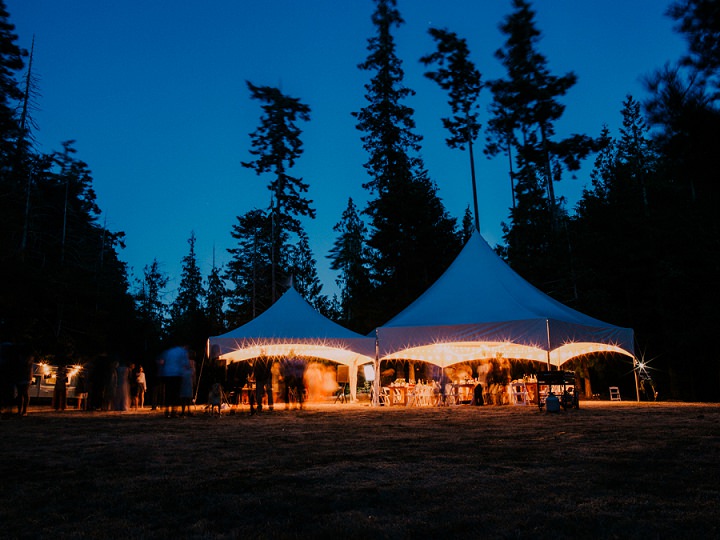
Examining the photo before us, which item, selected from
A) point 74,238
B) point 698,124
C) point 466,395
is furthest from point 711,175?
point 74,238

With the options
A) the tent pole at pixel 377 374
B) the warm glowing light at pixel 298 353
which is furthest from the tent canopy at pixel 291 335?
the warm glowing light at pixel 298 353

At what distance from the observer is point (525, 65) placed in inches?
782

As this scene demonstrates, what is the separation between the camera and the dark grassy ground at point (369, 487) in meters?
2.48

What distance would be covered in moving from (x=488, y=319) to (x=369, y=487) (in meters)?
9.44

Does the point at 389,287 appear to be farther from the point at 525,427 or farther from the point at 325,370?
the point at 525,427

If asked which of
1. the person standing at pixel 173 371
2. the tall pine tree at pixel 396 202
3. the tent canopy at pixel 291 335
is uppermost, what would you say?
the tall pine tree at pixel 396 202

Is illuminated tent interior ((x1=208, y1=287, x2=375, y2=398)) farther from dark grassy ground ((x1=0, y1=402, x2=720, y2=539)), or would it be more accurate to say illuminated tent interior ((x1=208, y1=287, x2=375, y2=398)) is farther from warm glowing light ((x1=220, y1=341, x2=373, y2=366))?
dark grassy ground ((x1=0, y1=402, x2=720, y2=539))

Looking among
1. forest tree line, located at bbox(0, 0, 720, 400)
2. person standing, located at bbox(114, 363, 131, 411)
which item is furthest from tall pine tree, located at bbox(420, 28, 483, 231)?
person standing, located at bbox(114, 363, 131, 411)

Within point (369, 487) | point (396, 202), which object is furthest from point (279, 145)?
point (369, 487)

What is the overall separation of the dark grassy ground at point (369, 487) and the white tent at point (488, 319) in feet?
19.1

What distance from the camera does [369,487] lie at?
336cm

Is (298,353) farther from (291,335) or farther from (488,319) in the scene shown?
(488,319)

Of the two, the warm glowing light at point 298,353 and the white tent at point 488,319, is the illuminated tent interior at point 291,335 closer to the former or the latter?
the warm glowing light at point 298,353

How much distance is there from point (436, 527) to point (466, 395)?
13.5 m
